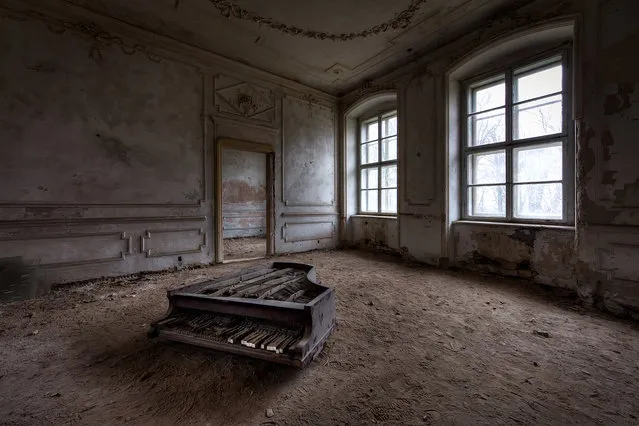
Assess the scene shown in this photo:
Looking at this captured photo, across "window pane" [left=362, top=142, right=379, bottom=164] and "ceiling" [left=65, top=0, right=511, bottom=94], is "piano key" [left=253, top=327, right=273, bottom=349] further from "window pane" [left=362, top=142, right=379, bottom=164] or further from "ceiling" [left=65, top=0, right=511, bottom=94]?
"window pane" [left=362, top=142, right=379, bottom=164]

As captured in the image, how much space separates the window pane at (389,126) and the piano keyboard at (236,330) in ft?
14.8

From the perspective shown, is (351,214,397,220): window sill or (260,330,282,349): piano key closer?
(260,330,282,349): piano key

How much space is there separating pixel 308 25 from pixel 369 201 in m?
3.38

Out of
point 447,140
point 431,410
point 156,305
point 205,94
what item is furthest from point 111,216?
point 447,140

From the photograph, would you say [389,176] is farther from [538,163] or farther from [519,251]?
[519,251]

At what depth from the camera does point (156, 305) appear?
8.71 feet

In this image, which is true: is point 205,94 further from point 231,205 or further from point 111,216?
point 231,205

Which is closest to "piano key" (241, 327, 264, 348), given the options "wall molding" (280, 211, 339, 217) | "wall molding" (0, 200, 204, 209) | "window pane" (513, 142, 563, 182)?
"wall molding" (0, 200, 204, 209)

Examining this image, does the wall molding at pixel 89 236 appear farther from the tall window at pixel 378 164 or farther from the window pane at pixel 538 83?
the window pane at pixel 538 83

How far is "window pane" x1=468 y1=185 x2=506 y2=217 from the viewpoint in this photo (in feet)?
12.0

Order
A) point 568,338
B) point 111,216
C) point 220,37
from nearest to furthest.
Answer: point 568,338 → point 111,216 → point 220,37

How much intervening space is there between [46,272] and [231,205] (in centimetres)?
502

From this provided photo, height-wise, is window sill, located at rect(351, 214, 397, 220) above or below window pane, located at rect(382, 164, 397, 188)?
below

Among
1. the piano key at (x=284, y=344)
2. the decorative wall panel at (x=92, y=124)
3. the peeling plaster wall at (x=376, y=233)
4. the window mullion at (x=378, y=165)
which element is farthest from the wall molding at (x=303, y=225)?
the piano key at (x=284, y=344)
